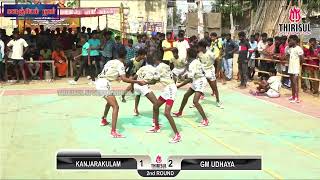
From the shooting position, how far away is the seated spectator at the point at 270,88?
13781mm

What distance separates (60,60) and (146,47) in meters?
4.69

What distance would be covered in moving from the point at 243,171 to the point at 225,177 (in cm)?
34

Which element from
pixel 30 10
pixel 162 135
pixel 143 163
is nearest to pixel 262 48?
pixel 30 10

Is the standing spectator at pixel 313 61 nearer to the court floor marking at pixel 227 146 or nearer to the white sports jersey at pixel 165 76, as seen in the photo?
the court floor marking at pixel 227 146

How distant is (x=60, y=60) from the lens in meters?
17.6

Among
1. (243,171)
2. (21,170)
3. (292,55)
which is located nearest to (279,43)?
(292,55)

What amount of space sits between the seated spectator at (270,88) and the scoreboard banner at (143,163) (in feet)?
24.2

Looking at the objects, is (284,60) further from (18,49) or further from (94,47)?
(18,49)

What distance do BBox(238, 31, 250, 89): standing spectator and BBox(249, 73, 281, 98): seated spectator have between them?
111 cm

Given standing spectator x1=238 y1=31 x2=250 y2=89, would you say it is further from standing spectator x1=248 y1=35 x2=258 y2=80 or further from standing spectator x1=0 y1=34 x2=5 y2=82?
standing spectator x1=0 y1=34 x2=5 y2=82

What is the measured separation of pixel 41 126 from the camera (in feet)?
32.1

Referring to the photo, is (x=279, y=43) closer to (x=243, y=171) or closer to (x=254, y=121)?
(x=254, y=121)

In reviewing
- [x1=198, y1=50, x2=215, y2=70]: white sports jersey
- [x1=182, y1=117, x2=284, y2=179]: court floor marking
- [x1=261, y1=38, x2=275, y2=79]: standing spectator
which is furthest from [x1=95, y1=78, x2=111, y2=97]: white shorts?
[x1=261, y1=38, x2=275, y2=79]: standing spectator
